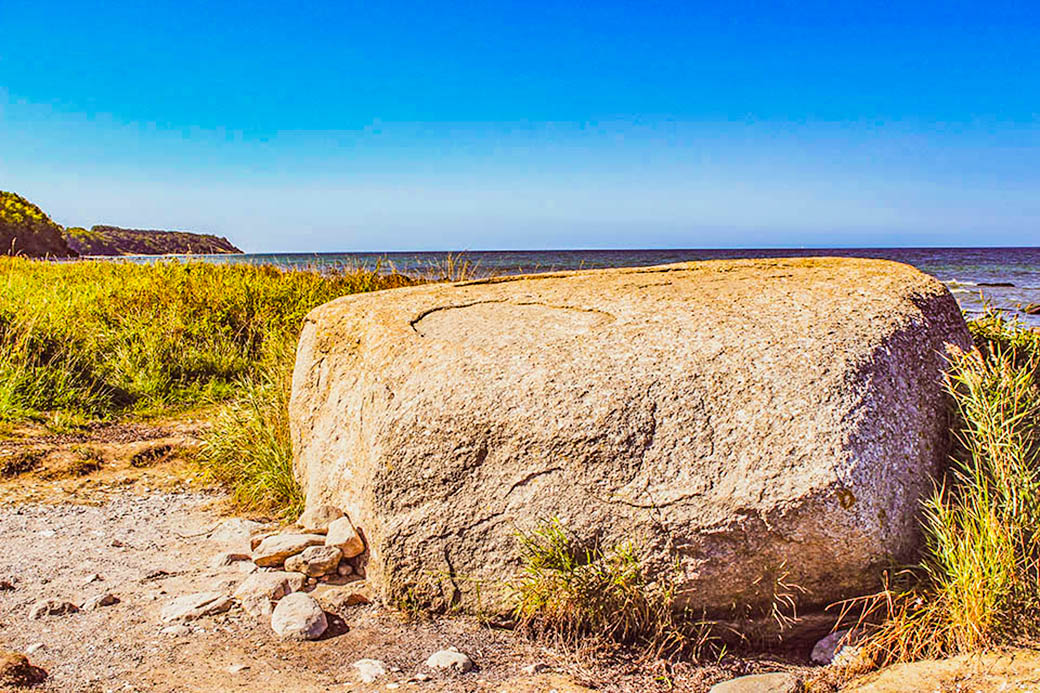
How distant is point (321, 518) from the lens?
404 cm

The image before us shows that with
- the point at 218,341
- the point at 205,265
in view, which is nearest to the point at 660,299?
the point at 218,341

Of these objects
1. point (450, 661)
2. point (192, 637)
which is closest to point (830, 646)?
point (450, 661)

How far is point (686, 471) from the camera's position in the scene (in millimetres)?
3193

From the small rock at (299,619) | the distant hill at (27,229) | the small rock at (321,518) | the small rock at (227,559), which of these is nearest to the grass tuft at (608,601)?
the small rock at (299,619)

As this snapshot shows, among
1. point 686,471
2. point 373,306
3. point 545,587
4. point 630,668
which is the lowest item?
point 630,668

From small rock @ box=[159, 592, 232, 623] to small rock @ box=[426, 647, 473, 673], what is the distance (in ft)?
3.31

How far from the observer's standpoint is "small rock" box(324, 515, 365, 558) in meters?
3.75

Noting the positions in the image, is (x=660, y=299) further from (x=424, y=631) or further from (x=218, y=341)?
(x=218, y=341)

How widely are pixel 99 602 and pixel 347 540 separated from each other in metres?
1.11

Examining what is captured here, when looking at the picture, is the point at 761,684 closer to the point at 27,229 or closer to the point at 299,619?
the point at 299,619

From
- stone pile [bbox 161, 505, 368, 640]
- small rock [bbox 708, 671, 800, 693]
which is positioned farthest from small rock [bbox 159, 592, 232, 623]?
small rock [bbox 708, 671, 800, 693]

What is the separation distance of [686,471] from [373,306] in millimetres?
1947

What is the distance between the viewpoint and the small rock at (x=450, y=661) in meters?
3.03

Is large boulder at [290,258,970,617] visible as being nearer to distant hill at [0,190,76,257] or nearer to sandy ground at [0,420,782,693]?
sandy ground at [0,420,782,693]
